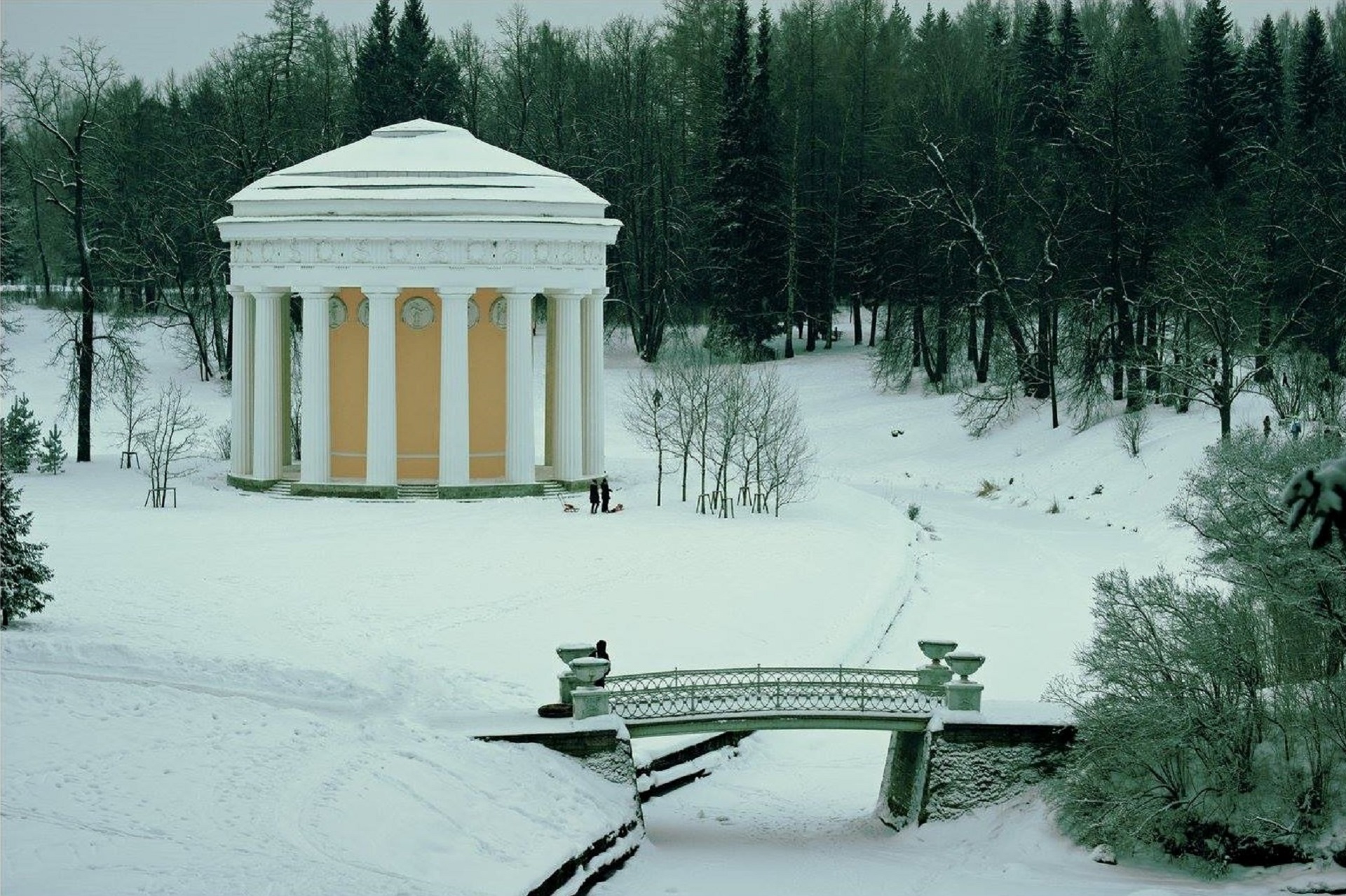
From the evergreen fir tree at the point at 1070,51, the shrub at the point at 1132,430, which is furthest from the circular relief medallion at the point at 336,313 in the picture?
the evergreen fir tree at the point at 1070,51

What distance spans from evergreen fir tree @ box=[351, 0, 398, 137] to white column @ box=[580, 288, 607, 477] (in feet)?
79.6

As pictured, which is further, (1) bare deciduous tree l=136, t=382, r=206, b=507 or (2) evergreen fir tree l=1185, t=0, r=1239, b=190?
(2) evergreen fir tree l=1185, t=0, r=1239, b=190

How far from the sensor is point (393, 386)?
42.4 metres

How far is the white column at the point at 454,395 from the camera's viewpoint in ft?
139

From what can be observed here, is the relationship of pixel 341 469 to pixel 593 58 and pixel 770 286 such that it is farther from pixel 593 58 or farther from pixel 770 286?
pixel 593 58

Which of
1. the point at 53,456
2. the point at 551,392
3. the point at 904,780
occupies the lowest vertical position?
the point at 904,780

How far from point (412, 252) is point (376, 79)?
2809 centimetres

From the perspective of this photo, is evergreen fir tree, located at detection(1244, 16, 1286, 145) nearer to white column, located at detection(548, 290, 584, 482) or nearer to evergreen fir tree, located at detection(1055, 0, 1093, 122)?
evergreen fir tree, located at detection(1055, 0, 1093, 122)

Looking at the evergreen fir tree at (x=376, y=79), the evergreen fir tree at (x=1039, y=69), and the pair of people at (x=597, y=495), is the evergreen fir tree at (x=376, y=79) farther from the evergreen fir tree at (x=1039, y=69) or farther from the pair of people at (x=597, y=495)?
the pair of people at (x=597, y=495)

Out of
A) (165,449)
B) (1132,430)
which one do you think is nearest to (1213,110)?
(1132,430)

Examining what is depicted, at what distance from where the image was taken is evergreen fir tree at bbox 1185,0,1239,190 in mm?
61438

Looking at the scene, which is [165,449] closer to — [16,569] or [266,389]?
[266,389]

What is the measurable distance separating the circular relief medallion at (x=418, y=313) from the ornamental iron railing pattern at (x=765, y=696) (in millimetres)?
19161

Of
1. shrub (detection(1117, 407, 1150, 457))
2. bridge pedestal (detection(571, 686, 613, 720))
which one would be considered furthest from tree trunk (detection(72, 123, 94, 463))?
bridge pedestal (detection(571, 686, 613, 720))
